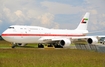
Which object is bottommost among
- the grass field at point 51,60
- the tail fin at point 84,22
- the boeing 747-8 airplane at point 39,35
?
the grass field at point 51,60

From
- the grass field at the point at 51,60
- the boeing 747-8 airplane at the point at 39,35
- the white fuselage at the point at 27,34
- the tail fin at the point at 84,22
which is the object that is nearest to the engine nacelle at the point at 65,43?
the boeing 747-8 airplane at the point at 39,35

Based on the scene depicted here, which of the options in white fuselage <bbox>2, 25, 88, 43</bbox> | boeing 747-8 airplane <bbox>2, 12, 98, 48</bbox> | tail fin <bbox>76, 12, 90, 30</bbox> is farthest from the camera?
tail fin <bbox>76, 12, 90, 30</bbox>

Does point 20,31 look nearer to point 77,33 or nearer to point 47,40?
point 47,40

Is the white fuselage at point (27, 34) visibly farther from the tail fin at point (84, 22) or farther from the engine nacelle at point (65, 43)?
the tail fin at point (84, 22)

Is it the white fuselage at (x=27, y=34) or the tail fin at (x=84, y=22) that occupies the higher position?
the tail fin at (x=84, y=22)

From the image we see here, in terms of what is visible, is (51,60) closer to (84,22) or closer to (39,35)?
(39,35)

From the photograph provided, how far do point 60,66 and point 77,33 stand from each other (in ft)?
150

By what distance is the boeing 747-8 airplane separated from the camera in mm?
47594

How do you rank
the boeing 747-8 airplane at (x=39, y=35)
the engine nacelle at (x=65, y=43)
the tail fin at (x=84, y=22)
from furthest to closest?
1. the tail fin at (x=84, y=22)
2. the engine nacelle at (x=65, y=43)
3. the boeing 747-8 airplane at (x=39, y=35)

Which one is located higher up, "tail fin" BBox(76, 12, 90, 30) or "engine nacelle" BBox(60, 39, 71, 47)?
"tail fin" BBox(76, 12, 90, 30)

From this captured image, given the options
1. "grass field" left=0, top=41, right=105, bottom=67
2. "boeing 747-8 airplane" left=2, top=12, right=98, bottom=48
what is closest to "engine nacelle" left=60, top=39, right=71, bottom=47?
"boeing 747-8 airplane" left=2, top=12, right=98, bottom=48

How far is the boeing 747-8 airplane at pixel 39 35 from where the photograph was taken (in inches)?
1874

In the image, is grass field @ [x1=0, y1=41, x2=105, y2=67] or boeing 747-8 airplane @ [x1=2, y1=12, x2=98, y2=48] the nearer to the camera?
grass field @ [x1=0, y1=41, x2=105, y2=67]

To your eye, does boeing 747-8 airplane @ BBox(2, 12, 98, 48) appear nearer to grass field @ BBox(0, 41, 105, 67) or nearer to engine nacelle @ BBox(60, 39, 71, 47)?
engine nacelle @ BBox(60, 39, 71, 47)
